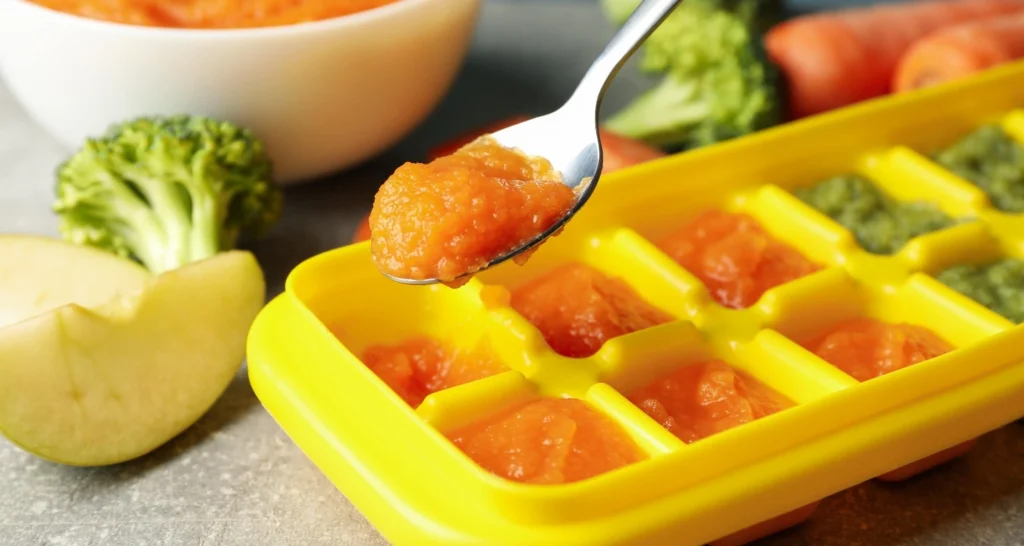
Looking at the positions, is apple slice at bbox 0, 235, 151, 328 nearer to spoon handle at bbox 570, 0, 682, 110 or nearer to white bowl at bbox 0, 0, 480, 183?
white bowl at bbox 0, 0, 480, 183

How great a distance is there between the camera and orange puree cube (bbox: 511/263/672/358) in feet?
5.65

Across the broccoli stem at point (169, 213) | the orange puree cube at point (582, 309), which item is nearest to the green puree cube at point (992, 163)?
the orange puree cube at point (582, 309)

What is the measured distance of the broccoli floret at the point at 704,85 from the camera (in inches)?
98.7

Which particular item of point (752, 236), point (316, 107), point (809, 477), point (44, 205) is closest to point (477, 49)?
point (316, 107)

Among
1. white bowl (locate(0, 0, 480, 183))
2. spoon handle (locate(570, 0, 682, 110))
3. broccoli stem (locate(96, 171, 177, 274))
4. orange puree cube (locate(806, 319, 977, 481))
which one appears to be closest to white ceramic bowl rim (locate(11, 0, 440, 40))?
white bowl (locate(0, 0, 480, 183))

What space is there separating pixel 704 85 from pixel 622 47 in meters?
0.88

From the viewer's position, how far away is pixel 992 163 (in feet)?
7.07

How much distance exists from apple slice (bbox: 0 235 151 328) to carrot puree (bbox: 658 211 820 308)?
2.93 ft

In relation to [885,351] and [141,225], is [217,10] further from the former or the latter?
[885,351]

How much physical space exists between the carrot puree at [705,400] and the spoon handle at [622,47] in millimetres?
435

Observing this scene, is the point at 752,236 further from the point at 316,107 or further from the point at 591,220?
A: the point at 316,107

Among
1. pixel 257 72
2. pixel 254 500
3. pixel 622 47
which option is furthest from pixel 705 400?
pixel 257 72

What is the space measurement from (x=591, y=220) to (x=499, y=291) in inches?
9.5

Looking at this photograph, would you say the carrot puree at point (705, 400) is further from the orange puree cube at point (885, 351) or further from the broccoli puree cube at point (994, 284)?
the broccoli puree cube at point (994, 284)
